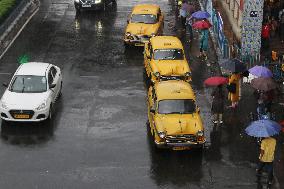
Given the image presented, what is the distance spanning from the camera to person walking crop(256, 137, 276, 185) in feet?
60.0

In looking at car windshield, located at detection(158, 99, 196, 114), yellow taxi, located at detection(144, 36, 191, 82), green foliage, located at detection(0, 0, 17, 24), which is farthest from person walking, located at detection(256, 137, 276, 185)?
green foliage, located at detection(0, 0, 17, 24)

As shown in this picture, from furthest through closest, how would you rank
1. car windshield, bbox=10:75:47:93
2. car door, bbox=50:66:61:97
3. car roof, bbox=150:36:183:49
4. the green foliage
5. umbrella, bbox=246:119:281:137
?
the green foliage
car roof, bbox=150:36:183:49
car door, bbox=50:66:61:97
car windshield, bbox=10:75:47:93
umbrella, bbox=246:119:281:137

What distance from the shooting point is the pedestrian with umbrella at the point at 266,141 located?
18.3 metres

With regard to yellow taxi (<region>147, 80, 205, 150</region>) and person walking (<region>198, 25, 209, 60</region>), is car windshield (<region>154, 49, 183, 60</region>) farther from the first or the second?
yellow taxi (<region>147, 80, 205, 150</region>)

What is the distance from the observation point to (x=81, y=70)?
2936 cm

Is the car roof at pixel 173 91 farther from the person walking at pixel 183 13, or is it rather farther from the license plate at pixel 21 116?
the person walking at pixel 183 13

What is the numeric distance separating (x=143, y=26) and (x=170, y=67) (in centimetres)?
622

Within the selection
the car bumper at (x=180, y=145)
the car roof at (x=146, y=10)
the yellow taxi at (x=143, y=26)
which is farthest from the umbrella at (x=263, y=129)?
the car roof at (x=146, y=10)

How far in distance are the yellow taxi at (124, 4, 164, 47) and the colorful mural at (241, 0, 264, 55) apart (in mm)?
4910

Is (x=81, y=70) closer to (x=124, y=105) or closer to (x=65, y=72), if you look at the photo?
(x=65, y=72)

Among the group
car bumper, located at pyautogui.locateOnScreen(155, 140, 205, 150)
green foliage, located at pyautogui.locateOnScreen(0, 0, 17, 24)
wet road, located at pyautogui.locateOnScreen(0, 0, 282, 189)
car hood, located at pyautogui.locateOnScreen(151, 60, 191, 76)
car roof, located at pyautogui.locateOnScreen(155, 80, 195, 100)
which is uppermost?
green foliage, located at pyautogui.locateOnScreen(0, 0, 17, 24)

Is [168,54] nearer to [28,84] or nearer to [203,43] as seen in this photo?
[203,43]

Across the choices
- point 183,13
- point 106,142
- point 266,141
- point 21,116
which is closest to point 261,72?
point 266,141

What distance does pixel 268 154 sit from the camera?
1844cm
